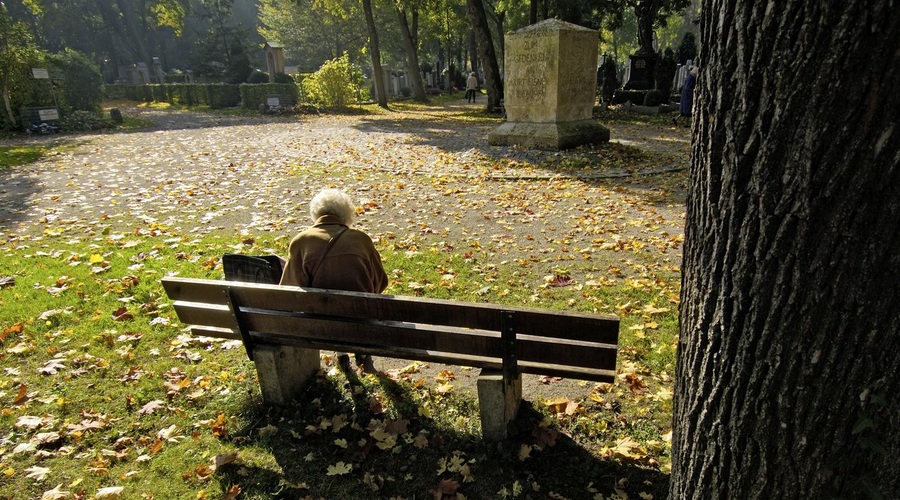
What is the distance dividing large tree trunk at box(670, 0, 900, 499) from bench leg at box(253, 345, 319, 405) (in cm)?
250

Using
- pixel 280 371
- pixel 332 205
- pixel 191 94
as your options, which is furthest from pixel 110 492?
pixel 191 94

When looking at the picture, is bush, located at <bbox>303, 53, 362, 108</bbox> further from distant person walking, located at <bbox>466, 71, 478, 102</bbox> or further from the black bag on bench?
the black bag on bench

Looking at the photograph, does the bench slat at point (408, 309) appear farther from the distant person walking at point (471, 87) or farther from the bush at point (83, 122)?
the distant person walking at point (471, 87)

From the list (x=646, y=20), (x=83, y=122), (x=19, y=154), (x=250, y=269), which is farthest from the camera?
(x=646, y=20)

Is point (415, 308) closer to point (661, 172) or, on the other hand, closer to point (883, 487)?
point (883, 487)

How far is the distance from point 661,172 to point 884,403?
900cm

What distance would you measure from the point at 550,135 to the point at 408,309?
31.8 ft

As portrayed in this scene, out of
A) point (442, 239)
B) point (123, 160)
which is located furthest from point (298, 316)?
point (123, 160)

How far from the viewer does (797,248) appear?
143cm

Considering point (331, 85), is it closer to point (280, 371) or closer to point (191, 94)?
point (191, 94)

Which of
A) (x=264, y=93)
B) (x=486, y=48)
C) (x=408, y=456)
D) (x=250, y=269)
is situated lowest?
(x=408, y=456)

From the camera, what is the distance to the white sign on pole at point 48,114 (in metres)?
18.5

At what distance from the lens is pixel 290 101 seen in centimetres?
2712

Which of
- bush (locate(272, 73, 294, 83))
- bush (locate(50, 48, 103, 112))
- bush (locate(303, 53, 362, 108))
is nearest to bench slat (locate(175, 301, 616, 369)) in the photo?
bush (locate(50, 48, 103, 112))
